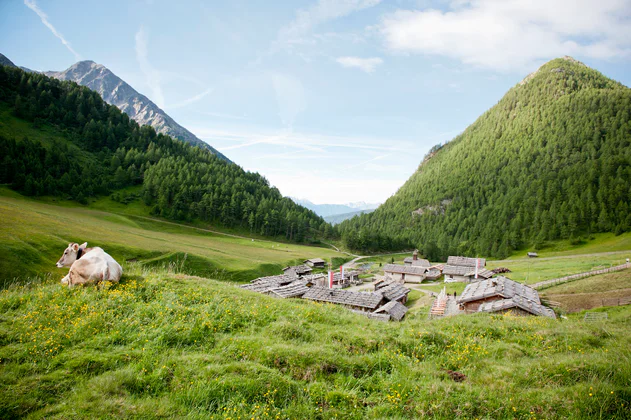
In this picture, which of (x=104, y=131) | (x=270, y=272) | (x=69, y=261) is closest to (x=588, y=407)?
(x=69, y=261)

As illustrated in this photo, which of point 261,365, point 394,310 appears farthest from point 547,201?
point 261,365

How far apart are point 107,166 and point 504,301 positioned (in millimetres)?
174807

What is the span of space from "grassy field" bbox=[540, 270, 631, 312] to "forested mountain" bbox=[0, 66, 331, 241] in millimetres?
118930

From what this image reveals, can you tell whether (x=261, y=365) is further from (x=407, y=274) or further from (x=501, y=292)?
(x=407, y=274)

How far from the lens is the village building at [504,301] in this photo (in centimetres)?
2552

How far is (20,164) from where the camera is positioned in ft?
328

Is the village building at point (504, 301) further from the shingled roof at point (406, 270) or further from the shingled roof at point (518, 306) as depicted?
the shingled roof at point (406, 270)

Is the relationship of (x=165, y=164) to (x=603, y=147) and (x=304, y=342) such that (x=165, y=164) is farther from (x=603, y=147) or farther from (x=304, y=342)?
(x=603, y=147)

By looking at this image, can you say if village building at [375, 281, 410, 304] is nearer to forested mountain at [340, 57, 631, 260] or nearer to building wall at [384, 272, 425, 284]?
building wall at [384, 272, 425, 284]

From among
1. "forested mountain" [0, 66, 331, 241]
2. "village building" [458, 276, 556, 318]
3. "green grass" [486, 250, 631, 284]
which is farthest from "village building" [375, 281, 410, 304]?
"forested mountain" [0, 66, 331, 241]

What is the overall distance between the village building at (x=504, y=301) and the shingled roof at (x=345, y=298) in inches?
405

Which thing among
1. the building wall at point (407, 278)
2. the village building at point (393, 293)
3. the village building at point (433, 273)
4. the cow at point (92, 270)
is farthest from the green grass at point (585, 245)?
the cow at point (92, 270)

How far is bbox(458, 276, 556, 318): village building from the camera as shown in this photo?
25516mm

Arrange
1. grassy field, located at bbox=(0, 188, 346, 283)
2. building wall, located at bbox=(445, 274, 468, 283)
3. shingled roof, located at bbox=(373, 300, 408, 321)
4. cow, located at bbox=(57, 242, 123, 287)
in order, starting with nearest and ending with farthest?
cow, located at bbox=(57, 242, 123, 287) < grassy field, located at bbox=(0, 188, 346, 283) < shingled roof, located at bbox=(373, 300, 408, 321) < building wall, located at bbox=(445, 274, 468, 283)
